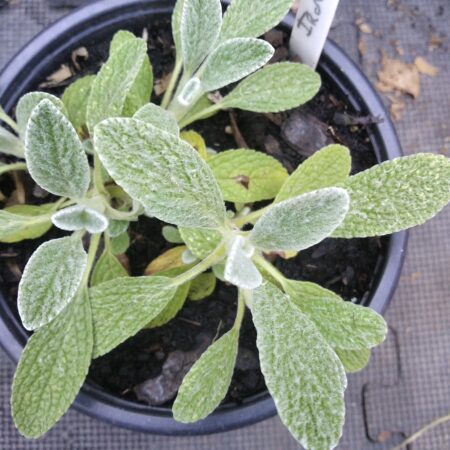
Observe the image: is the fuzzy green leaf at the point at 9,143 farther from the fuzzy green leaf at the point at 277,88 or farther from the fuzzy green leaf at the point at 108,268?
the fuzzy green leaf at the point at 277,88

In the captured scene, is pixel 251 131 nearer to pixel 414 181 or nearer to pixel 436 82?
pixel 414 181

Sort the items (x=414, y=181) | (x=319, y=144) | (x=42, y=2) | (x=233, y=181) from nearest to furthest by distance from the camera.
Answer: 1. (x=414, y=181)
2. (x=233, y=181)
3. (x=319, y=144)
4. (x=42, y=2)

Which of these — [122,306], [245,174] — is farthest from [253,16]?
[122,306]

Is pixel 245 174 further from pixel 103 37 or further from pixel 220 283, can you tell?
pixel 103 37

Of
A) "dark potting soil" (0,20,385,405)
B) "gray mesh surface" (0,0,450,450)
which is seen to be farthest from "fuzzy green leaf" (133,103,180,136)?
"gray mesh surface" (0,0,450,450)

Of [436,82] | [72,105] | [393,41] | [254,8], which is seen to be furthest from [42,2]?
[436,82]
